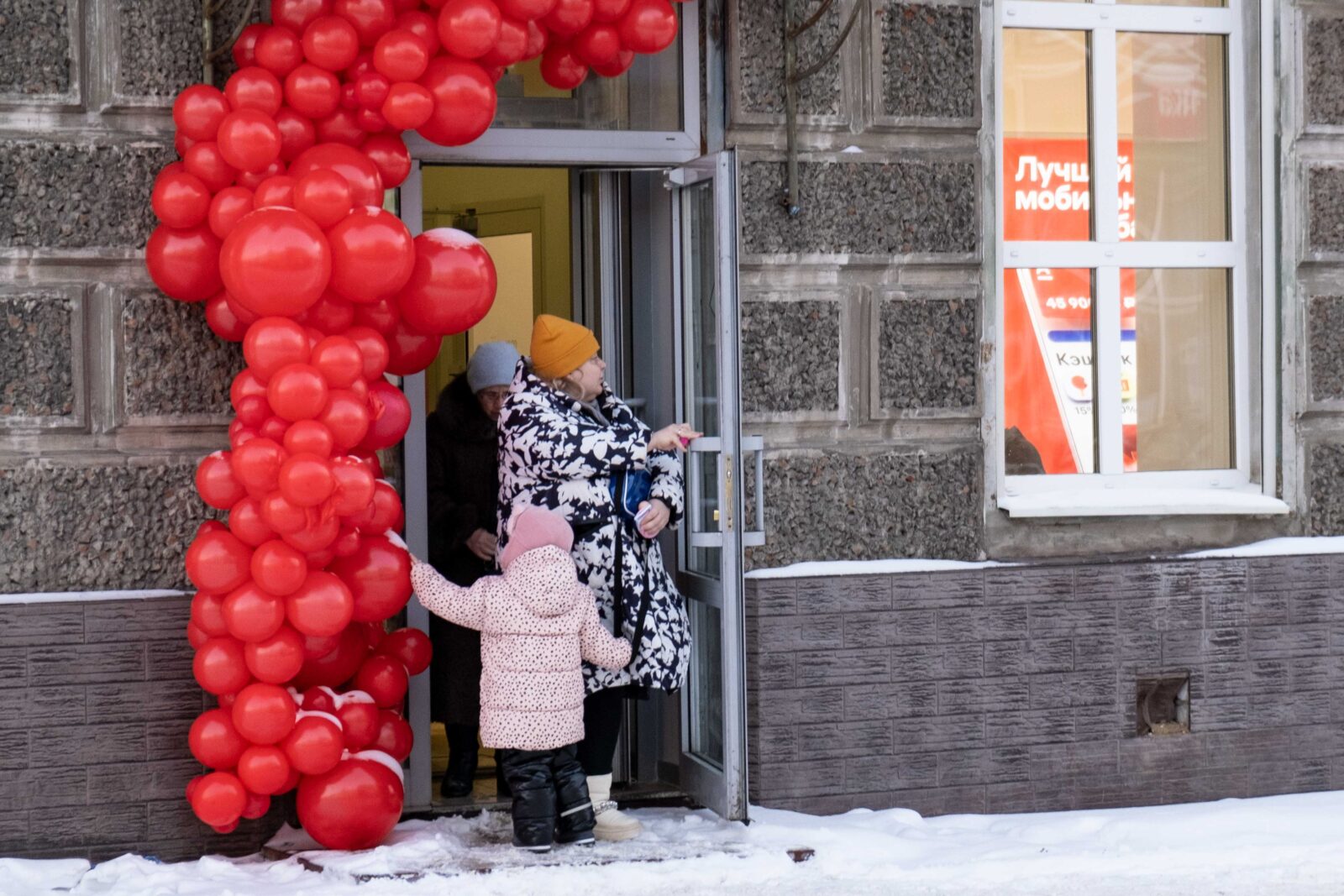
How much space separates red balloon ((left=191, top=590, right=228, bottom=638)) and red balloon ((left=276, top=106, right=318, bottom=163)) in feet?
4.35

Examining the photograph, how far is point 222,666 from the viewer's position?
16.4 ft

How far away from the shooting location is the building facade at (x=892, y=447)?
17.8 ft

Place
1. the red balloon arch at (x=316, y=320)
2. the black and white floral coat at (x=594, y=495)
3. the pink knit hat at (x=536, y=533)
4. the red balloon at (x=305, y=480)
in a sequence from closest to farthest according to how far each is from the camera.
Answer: the red balloon at (x=305, y=480)
the red balloon arch at (x=316, y=320)
the pink knit hat at (x=536, y=533)
the black and white floral coat at (x=594, y=495)

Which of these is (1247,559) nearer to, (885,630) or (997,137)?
(885,630)

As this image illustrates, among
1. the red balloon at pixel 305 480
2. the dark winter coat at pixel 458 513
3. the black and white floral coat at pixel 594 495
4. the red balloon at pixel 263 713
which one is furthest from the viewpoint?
the dark winter coat at pixel 458 513

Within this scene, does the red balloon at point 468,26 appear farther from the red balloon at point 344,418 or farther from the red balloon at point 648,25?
the red balloon at point 344,418

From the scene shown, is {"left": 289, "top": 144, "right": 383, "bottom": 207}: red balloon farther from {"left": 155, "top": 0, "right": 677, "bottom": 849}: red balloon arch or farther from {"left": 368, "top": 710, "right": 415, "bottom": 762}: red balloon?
{"left": 368, "top": 710, "right": 415, "bottom": 762}: red balloon

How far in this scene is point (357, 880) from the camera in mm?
5078

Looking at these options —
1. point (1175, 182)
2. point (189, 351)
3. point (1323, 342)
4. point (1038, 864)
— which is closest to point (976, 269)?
point (1175, 182)

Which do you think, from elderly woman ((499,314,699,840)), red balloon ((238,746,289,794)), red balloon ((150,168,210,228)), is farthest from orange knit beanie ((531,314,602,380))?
red balloon ((238,746,289,794))

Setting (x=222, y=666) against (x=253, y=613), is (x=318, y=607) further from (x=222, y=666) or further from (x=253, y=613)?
(x=222, y=666)

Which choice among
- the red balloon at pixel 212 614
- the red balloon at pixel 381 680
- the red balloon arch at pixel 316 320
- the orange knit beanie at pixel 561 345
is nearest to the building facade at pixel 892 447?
the red balloon arch at pixel 316 320

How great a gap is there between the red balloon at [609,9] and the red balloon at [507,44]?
0.26 metres

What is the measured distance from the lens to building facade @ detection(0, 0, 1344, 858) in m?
5.43
